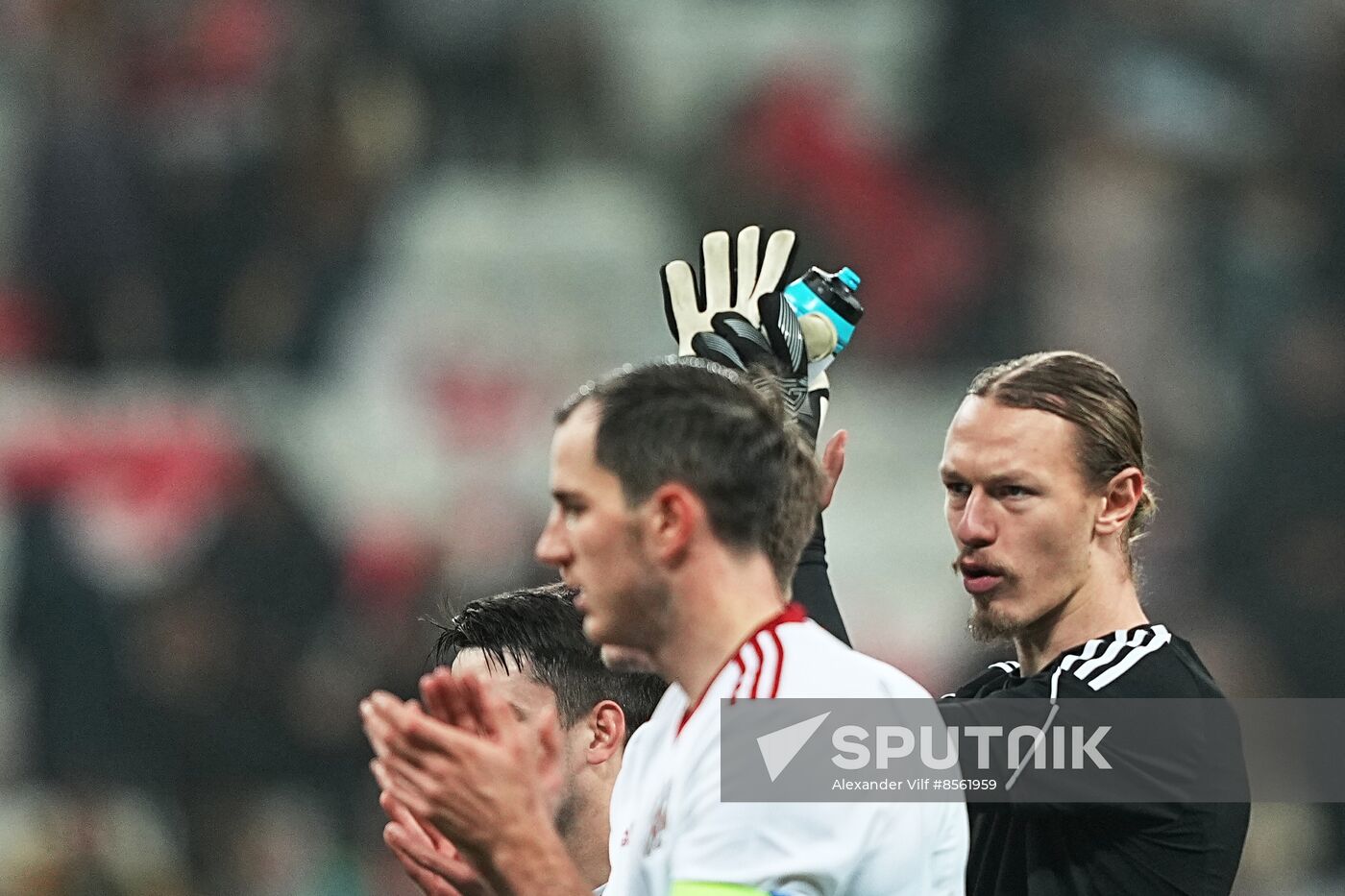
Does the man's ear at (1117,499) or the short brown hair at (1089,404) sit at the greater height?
the short brown hair at (1089,404)

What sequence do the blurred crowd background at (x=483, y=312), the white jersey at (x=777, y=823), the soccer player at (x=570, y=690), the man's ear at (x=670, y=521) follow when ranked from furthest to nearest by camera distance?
the blurred crowd background at (x=483, y=312) → the soccer player at (x=570, y=690) → the man's ear at (x=670, y=521) → the white jersey at (x=777, y=823)

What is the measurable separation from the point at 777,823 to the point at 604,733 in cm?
111

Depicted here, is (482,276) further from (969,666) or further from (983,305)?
(969,666)

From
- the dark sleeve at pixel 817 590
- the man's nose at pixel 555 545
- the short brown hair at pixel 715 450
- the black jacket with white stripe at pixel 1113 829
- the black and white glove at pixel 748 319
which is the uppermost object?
the black and white glove at pixel 748 319

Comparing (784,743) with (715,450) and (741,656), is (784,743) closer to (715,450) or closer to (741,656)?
(741,656)

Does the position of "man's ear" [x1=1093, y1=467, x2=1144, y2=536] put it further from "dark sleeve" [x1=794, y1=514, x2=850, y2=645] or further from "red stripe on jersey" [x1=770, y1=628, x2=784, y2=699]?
"red stripe on jersey" [x1=770, y1=628, x2=784, y2=699]

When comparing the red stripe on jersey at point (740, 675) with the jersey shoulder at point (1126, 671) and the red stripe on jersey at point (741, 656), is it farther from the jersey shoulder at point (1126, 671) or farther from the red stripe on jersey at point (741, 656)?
the jersey shoulder at point (1126, 671)

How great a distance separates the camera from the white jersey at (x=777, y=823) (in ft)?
7.09

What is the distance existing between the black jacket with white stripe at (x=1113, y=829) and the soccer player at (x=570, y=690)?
60 centimetres

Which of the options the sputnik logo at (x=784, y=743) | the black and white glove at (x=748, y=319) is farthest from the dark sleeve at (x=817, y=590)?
the sputnik logo at (x=784, y=743)

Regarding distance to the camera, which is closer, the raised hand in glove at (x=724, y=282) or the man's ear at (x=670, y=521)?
the man's ear at (x=670, y=521)

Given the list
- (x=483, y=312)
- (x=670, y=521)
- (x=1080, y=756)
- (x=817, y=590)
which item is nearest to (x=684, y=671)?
(x=670, y=521)

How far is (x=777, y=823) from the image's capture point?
2.17 m

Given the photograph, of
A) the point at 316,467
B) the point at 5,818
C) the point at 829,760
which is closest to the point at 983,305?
the point at 316,467
